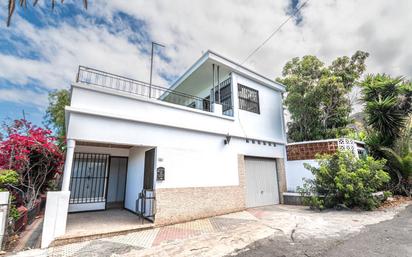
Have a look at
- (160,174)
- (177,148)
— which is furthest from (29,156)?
(177,148)

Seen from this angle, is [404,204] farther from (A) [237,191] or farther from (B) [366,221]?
(A) [237,191]

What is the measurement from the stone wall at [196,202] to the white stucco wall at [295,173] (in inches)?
143

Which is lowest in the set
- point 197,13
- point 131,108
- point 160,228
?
point 160,228

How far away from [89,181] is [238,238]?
778cm

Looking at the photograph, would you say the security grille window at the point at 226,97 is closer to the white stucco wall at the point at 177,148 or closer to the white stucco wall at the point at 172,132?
the white stucco wall at the point at 172,132

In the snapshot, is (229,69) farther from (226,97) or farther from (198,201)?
(198,201)

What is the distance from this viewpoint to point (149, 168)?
22.9 ft

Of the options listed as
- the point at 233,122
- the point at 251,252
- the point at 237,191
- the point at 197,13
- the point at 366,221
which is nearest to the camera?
the point at 251,252

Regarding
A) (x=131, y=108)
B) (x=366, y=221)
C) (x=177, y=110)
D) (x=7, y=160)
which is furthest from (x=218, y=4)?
(x=7, y=160)

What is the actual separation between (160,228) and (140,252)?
1824 millimetres

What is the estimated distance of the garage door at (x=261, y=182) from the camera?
9234 mm

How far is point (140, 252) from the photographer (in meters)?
4.10

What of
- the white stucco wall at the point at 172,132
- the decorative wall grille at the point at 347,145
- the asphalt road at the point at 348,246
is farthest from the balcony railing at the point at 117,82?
the decorative wall grille at the point at 347,145

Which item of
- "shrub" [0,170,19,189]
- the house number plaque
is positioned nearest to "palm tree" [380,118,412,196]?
the house number plaque
